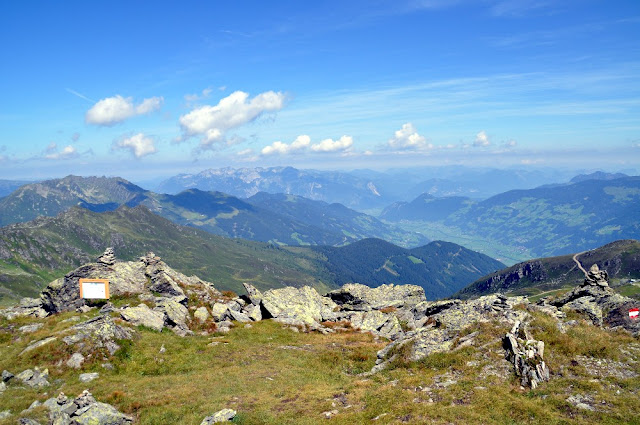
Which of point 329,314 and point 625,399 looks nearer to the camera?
point 625,399

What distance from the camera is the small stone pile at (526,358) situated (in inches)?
1005

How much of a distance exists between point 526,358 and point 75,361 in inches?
1526

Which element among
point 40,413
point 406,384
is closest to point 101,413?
point 40,413

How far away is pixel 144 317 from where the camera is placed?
1740 inches

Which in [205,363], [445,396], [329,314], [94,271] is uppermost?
[94,271]

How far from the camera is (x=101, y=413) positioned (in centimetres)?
2433

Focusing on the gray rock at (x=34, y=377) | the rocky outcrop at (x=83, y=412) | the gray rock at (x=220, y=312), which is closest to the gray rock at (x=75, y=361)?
the gray rock at (x=34, y=377)

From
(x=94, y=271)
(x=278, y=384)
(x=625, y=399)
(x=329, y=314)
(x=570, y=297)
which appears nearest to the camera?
(x=625, y=399)

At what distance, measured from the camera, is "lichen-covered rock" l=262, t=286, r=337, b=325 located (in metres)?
57.4

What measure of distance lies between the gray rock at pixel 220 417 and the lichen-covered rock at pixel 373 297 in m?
48.8

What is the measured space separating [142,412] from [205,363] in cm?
1062

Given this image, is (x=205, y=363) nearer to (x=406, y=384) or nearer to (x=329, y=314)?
(x=406, y=384)

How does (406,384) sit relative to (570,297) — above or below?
above

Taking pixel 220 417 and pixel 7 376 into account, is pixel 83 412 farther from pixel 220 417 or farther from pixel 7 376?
pixel 7 376
